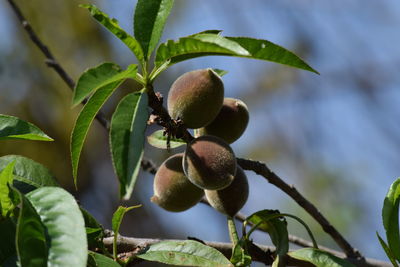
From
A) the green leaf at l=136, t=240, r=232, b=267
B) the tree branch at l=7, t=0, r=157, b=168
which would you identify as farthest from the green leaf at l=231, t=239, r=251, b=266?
the tree branch at l=7, t=0, r=157, b=168

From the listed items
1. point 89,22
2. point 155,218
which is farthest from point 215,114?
point 89,22

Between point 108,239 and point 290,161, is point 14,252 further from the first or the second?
point 290,161

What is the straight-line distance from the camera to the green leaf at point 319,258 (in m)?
0.97

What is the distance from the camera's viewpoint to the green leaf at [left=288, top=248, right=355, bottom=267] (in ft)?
3.17

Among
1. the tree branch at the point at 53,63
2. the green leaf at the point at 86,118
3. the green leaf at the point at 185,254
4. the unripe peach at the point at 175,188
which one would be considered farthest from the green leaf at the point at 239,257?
the tree branch at the point at 53,63

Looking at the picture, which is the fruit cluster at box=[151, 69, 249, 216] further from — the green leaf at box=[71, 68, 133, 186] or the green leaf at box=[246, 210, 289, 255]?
the green leaf at box=[71, 68, 133, 186]

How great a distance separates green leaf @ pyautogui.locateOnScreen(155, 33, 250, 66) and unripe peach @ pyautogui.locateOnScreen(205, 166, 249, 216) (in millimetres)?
302

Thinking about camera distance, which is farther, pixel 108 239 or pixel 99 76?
pixel 108 239

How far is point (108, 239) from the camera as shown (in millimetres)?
1119

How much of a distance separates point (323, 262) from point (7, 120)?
59 cm

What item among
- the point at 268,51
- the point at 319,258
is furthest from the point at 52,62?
the point at 319,258

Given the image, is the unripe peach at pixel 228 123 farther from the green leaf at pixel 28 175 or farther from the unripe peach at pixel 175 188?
the green leaf at pixel 28 175

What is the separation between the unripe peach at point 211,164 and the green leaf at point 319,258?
0.19 m

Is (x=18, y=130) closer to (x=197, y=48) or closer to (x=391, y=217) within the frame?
(x=197, y=48)
